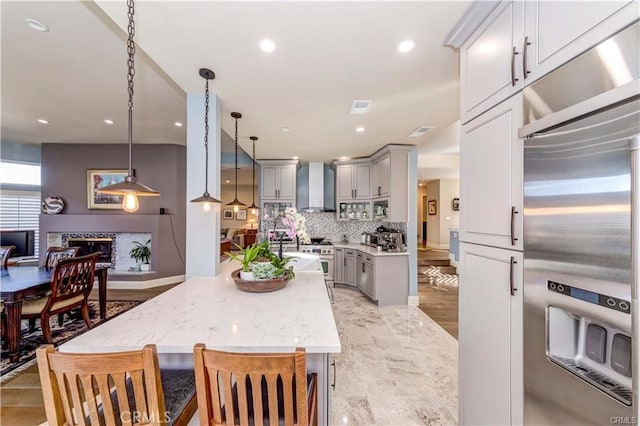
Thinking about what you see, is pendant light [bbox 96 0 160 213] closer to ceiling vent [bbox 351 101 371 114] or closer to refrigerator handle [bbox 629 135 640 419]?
ceiling vent [bbox 351 101 371 114]

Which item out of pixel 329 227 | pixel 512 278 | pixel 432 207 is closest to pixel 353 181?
pixel 329 227

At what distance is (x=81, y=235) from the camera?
5477 millimetres

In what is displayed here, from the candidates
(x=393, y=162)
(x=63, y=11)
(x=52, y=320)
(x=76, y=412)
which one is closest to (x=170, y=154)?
(x=52, y=320)

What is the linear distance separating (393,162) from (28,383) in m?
5.15

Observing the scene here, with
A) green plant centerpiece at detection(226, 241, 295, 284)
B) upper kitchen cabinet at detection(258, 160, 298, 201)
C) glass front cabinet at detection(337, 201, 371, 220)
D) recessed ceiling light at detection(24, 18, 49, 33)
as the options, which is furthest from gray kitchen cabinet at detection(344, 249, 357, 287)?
recessed ceiling light at detection(24, 18, 49, 33)

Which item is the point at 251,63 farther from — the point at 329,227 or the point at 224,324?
the point at 329,227

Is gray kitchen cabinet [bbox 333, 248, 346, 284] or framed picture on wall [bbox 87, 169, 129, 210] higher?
framed picture on wall [bbox 87, 169, 129, 210]

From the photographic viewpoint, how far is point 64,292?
9.71 feet

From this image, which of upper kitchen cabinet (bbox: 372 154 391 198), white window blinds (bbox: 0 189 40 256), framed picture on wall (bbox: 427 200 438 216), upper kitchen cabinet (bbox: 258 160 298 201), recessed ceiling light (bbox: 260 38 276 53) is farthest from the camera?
framed picture on wall (bbox: 427 200 438 216)

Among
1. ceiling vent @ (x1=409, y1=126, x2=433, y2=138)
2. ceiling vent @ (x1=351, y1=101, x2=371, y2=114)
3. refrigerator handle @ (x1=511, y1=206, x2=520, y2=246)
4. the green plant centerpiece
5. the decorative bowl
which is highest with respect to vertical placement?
ceiling vent @ (x1=409, y1=126, x2=433, y2=138)

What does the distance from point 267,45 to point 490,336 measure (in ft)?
7.63

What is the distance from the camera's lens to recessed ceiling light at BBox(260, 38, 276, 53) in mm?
1813

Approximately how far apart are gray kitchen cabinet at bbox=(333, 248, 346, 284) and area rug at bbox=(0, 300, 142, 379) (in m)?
3.66

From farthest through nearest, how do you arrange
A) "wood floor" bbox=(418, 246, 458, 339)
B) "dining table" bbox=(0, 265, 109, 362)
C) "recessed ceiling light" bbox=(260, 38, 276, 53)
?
"wood floor" bbox=(418, 246, 458, 339) < "dining table" bbox=(0, 265, 109, 362) < "recessed ceiling light" bbox=(260, 38, 276, 53)
